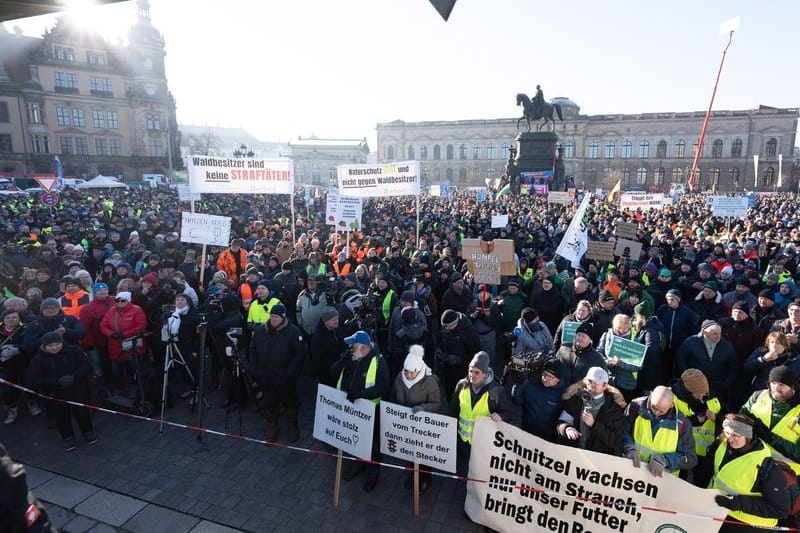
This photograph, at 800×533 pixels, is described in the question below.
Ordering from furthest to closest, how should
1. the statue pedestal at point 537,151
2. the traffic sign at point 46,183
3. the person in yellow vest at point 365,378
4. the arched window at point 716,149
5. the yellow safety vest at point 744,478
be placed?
the arched window at point 716,149 → the statue pedestal at point 537,151 → the traffic sign at point 46,183 → the person in yellow vest at point 365,378 → the yellow safety vest at point 744,478

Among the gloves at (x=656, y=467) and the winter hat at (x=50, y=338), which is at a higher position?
the winter hat at (x=50, y=338)

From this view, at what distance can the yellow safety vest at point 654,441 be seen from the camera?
12.3 feet

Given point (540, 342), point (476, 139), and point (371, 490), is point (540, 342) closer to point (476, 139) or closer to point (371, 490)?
point (371, 490)

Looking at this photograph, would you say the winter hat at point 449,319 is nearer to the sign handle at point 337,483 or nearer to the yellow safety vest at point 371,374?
the yellow safety vest at point 371,374

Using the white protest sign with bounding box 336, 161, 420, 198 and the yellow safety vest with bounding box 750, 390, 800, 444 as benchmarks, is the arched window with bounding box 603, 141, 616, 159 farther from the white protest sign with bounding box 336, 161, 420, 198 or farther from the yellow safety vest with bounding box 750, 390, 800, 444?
the yellow safety vest with bounding box 750, 390, 800, 444

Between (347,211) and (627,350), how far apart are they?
8660 millimetres

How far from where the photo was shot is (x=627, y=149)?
8269cm

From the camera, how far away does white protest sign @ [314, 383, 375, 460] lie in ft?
15.1

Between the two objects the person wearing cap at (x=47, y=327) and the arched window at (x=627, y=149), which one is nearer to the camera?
the person wearing cap at (x=47, y=327)

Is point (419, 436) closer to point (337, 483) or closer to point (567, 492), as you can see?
point (337, 483)

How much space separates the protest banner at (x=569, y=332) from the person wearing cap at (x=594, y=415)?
1548 mm

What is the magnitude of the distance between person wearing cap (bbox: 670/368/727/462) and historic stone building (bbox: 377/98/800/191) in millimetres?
73451

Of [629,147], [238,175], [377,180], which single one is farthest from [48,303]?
[629,147]

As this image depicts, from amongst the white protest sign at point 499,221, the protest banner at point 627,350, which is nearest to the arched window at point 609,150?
the white protest sign at point 499,221
